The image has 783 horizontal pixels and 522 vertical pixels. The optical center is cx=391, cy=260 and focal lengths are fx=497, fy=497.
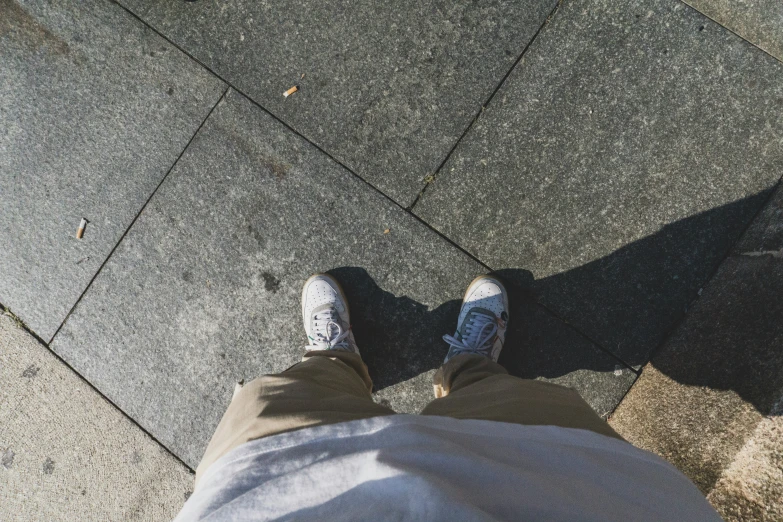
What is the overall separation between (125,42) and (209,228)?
1097 millimetres

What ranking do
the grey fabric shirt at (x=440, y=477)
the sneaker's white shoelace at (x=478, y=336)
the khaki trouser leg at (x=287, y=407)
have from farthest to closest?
the sneaker's white shoelace at (x=478, y=336), the khaki trouser leg at (x=287, y=407), the grey fabric shirt at (x=440, y=477)

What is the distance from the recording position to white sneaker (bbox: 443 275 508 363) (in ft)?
7.55

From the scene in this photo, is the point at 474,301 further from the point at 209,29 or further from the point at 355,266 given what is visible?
the point at 209,29

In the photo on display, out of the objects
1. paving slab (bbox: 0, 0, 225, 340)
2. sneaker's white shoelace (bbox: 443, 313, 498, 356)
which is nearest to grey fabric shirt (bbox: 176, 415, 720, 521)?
sneaker's white shoelace (bbox: 443, 313, 498, 356)

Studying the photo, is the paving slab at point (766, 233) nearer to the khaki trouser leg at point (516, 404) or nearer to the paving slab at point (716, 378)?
the paving slab at point (716, 378)

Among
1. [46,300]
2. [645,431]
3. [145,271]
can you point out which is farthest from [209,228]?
[645,431]

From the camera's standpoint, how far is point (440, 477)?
107 centimetres

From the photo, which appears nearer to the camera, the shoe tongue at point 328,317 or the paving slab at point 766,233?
the paving slab at point 766,233

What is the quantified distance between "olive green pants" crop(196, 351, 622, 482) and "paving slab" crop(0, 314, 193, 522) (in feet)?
3.88

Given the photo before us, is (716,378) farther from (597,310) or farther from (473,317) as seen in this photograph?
(473,317)

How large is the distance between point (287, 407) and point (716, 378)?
1726 millimetres

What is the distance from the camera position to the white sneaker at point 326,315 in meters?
2.35

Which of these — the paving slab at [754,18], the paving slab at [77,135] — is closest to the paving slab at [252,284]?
the paving slab at [77,135]

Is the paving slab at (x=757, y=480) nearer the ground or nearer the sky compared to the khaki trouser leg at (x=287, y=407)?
nearer the sky
